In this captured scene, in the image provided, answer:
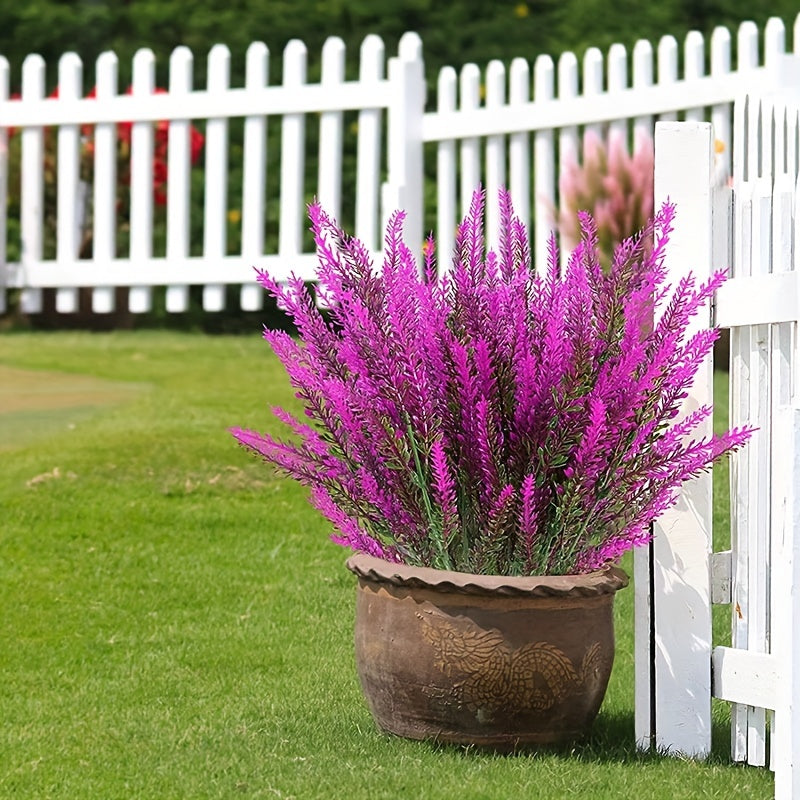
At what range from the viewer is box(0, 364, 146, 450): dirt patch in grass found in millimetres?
6395

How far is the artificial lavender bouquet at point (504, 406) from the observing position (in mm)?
3271

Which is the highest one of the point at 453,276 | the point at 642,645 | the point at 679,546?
the point at 453,276

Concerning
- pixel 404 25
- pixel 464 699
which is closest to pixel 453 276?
pixel 464 699

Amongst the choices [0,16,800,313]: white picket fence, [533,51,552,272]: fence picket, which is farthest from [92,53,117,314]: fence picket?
[533,51,552,272]: fence picket

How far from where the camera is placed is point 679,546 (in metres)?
3.43

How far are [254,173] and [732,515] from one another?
18.8 ft

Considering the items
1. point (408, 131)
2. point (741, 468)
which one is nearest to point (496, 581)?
point (741, 468)

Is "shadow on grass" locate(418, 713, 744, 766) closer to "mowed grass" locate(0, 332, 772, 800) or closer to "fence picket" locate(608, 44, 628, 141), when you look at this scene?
"mowed grass" locate(0, 332, 772, 800)

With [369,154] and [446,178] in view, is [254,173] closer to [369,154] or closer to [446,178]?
[369,154]

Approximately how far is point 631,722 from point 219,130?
5650 millimetres

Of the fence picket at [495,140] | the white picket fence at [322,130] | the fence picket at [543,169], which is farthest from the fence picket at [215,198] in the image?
the fence picket at [543,169]

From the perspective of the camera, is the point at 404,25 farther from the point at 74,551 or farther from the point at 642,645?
the point at 642,645

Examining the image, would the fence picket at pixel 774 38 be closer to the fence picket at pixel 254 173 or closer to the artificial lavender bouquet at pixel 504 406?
the fence picket at pixel 254 173

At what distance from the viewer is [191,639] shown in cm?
429
